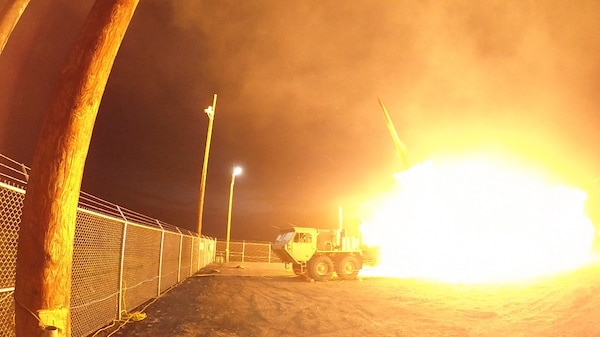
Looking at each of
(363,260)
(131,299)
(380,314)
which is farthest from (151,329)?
(363,260)

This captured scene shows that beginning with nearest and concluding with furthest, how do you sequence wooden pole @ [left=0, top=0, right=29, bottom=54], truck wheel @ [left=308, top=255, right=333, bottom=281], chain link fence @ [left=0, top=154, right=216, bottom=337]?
1. chain link fence @ [left=0, top=154, right=216, bottom=337]
2. wooden pole @ [left=0, top=0, right=29, bottom=54]
3. truck wheel @ [left=308, top=255, right=333, bottom=281]

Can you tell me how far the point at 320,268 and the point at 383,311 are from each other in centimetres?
898

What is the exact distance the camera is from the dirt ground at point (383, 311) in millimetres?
7820

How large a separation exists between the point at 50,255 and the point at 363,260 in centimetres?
1918

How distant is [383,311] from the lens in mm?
10133

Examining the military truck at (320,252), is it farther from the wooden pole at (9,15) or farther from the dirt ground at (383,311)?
the wooden pole at (9,15)

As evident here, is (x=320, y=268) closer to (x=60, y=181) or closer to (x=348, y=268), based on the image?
(x=348, y=268)

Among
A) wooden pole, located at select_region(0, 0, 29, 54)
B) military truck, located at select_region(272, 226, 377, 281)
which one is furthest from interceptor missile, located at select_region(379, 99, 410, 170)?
wooden pole, located at select_region(0, 0, 29, 54)

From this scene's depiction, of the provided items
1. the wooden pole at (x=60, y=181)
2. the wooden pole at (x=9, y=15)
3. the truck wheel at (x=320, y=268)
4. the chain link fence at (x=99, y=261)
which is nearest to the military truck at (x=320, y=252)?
the truck wheel at (x=320, y=268)

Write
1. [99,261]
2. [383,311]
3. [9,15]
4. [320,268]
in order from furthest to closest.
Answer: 1. [320,268]
2. [383,311]
3. [99,261]
4. [9,15]

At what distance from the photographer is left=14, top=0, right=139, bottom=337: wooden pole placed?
2.62 m

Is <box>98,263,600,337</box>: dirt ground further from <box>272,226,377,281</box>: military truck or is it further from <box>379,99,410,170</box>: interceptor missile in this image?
<box>379,99,410,170</box>: interceptor missile

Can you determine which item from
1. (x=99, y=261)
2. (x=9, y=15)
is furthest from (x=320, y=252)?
(x=9, y=15)

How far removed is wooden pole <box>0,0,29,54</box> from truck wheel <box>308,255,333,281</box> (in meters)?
15.3
